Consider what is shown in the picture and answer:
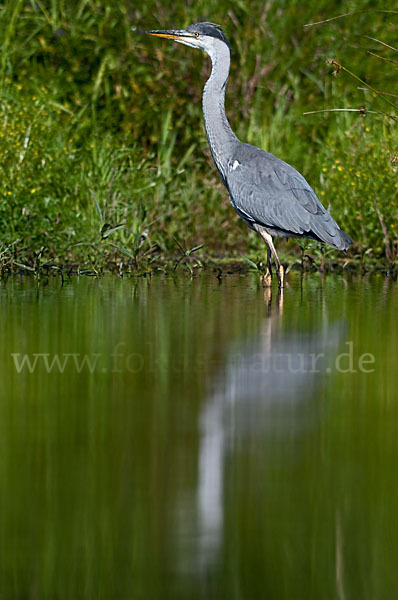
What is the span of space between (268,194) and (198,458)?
5582mm

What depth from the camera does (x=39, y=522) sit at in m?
3.12

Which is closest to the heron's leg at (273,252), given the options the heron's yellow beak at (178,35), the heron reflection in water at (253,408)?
the heron's yellow beak at (178,35)

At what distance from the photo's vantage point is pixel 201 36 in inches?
399

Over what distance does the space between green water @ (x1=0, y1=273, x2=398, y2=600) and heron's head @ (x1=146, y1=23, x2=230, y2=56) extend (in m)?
3.69

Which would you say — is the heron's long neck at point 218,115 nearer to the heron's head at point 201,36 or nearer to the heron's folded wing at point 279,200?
the heron's head at point 201,36

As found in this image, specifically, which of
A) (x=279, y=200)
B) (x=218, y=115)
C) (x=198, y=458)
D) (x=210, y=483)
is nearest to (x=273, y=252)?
(x=279, y=200)

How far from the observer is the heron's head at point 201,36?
10109 mm

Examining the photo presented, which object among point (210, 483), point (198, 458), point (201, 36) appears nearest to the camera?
point (210, 483)

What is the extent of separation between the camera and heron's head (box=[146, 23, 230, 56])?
10109 mm

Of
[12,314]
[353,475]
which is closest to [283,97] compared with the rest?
[12,314]

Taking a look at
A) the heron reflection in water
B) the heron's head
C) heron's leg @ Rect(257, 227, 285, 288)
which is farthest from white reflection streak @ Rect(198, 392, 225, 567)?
the heron's head

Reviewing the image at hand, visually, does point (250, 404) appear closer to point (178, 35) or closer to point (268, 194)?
point (268, 194)

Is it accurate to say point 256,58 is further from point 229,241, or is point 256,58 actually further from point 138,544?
point 138,544

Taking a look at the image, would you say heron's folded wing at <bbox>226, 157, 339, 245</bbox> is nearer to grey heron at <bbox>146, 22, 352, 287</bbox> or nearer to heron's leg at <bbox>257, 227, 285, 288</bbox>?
grey heron at <bbox>146, 22, 352, 287</bbox>
